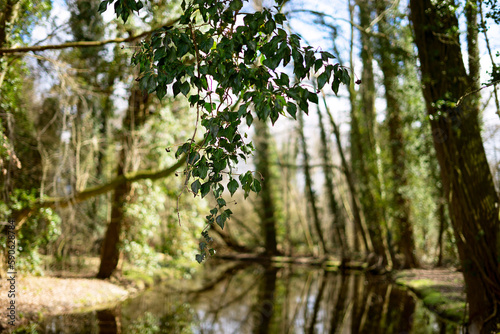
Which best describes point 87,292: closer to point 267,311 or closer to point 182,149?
point 267,311

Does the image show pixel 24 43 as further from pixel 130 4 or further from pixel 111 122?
pixel 130 4

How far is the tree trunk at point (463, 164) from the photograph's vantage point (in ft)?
17.8

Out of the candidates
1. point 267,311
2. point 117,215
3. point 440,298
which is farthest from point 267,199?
point 440,298

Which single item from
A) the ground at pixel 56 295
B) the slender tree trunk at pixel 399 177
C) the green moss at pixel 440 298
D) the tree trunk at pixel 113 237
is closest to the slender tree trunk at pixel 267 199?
the slender tree trunk at pixel 399 177

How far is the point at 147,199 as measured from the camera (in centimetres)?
1041

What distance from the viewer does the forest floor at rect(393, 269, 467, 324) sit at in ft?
25.3

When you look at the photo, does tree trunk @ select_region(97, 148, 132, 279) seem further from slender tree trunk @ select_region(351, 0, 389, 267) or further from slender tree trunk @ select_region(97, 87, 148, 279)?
slender tree trunk @ select_region(351, 0, 389, 267)

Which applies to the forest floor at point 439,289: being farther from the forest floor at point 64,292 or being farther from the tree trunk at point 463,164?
the forest floor at point 64,292

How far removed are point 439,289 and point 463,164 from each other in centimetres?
553

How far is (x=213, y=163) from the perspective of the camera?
104 inches

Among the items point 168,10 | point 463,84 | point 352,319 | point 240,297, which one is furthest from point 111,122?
point 463,84

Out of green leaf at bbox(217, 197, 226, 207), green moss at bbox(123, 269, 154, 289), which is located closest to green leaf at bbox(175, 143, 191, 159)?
green leaf at bbox(217, 197, 226, 207)

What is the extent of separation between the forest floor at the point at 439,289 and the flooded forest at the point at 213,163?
7 centimetres

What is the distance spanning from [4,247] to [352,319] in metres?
6.26
